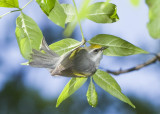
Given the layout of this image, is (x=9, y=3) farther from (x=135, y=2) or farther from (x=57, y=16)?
(x=135, y=2)

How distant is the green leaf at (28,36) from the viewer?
22.6 inches

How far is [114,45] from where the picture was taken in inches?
23.2

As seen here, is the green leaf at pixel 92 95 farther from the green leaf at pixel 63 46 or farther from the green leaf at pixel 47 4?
the green leaf at pixel 47 4

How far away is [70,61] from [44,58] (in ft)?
0.19

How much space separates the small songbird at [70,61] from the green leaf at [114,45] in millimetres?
19

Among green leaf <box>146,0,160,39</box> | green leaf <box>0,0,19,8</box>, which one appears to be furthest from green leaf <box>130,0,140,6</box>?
green leaf <box>0,0,19,8</box>

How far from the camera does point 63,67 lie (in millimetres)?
598

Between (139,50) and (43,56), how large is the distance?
0.20 metres

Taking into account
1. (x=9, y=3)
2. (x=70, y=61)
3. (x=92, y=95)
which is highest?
(x=9, y=3)

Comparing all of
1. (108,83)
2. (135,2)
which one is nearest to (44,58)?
(108,83)

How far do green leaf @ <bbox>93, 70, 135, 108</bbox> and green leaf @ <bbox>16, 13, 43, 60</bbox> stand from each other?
15 centimetres

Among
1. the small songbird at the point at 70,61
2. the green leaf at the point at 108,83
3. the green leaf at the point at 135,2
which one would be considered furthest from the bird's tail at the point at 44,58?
the green leaf at the point at 135,2

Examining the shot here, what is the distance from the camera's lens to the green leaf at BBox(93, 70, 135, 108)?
604 millimetres

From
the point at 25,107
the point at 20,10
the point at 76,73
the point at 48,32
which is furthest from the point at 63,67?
the point at 25,107
